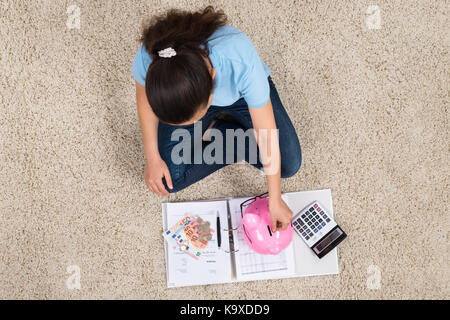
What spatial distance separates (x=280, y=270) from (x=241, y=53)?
66 centimetres

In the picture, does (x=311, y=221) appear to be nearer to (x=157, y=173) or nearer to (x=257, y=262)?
(x=257, y=262)

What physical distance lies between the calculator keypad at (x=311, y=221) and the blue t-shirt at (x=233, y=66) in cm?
43

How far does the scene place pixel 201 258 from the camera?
102 centimetres

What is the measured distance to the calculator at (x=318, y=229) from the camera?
101 cm

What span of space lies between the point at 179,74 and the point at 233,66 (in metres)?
0.17

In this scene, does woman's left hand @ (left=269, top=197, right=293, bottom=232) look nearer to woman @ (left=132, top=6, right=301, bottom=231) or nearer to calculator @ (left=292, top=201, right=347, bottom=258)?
woman @ (left=132, top=6, right=301, bottom=231)

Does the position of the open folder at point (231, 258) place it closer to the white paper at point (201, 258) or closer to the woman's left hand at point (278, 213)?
the white paper at point (201, 258)

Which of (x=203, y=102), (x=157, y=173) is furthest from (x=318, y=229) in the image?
(x=203, y=102)

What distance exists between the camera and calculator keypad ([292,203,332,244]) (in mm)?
1017

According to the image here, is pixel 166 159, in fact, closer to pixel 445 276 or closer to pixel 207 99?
pixel 207 99

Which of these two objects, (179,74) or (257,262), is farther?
(257,262)

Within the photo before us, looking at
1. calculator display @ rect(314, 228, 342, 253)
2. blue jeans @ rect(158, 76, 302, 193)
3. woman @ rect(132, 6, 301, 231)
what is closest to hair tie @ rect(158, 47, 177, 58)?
woman @ rect(132, 6, 301, 231)

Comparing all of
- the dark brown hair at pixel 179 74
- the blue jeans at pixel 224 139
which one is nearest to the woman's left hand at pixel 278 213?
the blue jeans at pixel 224 139
